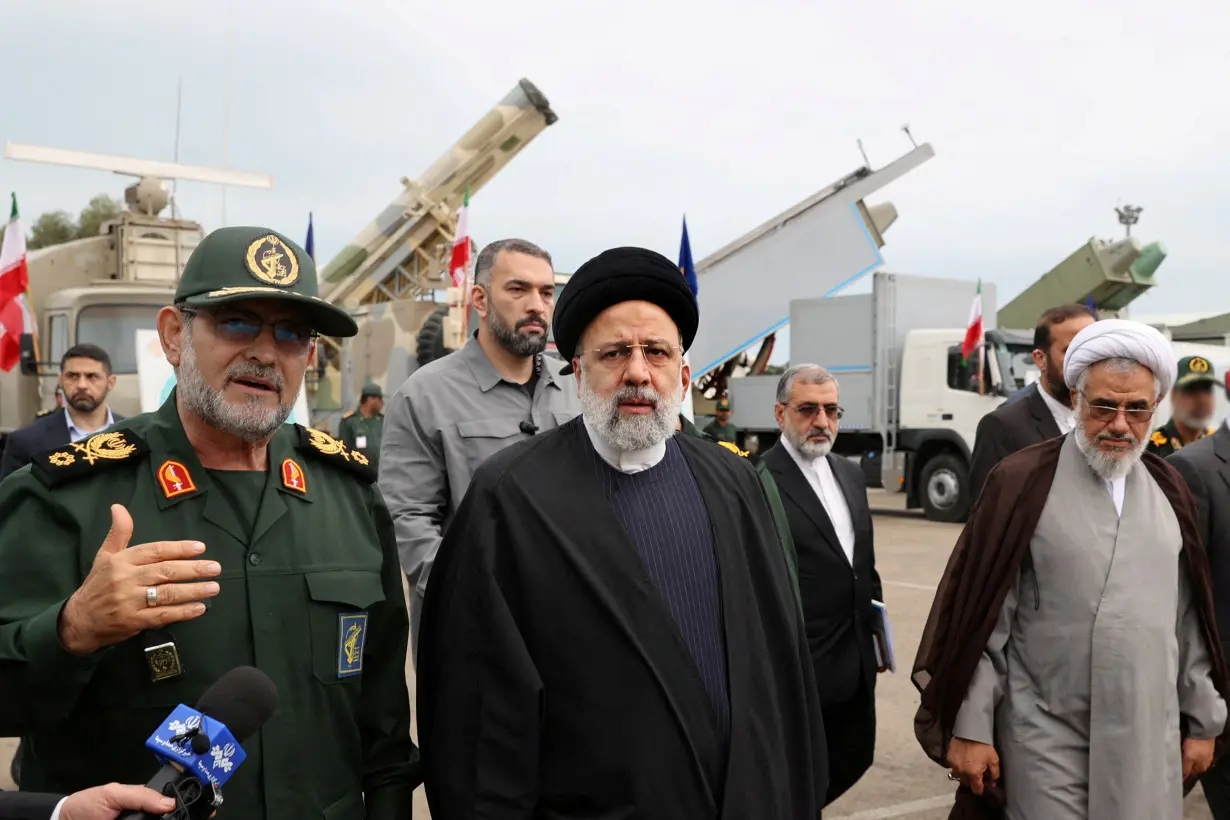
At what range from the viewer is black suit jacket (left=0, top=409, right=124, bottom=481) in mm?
5859

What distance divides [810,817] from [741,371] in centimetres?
1639

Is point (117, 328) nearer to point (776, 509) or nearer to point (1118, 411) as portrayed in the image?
point (776, 509)

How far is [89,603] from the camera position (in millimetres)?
1667

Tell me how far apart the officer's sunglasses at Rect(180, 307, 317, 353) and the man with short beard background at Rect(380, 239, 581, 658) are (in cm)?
136

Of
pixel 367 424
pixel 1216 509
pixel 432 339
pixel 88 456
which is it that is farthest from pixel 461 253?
pixel 88 456

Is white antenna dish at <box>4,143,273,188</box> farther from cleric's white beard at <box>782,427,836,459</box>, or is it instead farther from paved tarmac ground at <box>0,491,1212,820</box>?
cleric's white beard at <box>782,427,836,459</box>

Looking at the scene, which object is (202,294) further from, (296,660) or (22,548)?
(296,660)

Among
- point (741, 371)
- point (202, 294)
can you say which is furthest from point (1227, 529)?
point (741, 371)

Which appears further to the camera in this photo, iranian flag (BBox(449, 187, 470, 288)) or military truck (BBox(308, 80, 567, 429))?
military truck (BBox(308, 80, 567, 429))

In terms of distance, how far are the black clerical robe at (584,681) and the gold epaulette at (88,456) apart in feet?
2.09

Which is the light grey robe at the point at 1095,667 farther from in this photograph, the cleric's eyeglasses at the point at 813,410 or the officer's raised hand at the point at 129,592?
the officer's raised hand at the point at 129,592

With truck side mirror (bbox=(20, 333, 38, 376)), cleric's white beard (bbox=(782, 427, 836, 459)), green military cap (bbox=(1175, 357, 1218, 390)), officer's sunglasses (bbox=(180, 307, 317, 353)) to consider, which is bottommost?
cleric's white beard (bbox=(782, 427, 836, 459))

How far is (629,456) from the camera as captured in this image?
2.33 meters

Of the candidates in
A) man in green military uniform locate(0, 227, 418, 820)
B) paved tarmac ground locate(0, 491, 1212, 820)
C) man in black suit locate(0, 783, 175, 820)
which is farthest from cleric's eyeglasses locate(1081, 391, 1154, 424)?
man in black suit locate(0, 783, 175, 820)
